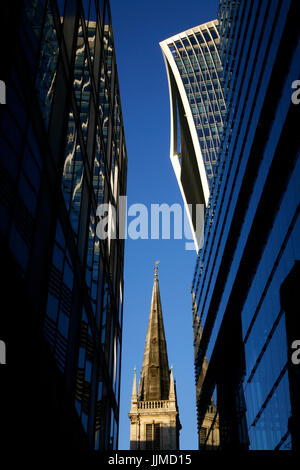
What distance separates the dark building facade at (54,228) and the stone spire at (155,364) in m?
89.9

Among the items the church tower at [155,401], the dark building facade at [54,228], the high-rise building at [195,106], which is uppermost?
the high-rise building at [195,106]

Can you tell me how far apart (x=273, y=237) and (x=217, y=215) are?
1294 centimetres

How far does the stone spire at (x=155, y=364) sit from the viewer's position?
365ft

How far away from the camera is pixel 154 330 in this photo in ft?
393

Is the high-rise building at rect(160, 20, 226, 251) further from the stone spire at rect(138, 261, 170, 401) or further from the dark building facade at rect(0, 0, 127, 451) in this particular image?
the dark building facade at rect(0, 0, 127, 451)

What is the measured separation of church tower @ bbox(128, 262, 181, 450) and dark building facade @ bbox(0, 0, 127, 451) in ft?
271

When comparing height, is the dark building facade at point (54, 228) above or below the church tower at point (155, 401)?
below

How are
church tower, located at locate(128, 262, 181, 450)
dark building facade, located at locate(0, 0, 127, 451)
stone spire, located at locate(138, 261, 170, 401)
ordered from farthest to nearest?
1. stone spire, located at locate(138, 261, 170, 401)
2. church tower, located at locate(128, 262, 181, 450)
3. dark building facade, located at locate(0, 0, 127, 451)

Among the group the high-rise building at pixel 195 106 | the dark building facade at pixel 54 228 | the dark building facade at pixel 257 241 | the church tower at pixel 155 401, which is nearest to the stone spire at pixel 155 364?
the church tower at pixel 155 401

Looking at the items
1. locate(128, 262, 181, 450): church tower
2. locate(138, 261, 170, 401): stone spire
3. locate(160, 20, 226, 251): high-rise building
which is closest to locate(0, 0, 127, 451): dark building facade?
locate(160, 20, 226, 251): high-rise building

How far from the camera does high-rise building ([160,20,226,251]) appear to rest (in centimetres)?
8619

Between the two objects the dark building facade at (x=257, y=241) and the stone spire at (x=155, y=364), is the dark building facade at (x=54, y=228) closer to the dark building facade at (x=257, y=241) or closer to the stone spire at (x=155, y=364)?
the dark building facade at (x=257, y=241)

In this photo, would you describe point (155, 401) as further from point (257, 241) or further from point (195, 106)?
point (257, 241)
